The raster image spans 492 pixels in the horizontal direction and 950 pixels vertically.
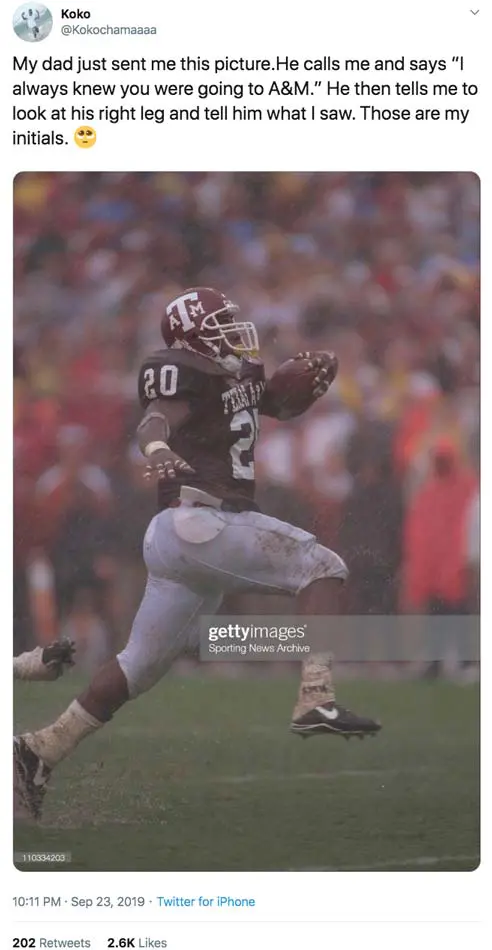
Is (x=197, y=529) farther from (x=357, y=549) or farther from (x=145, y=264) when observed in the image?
(x=145, y=264)

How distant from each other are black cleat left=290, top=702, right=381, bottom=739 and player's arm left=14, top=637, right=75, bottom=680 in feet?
1.46

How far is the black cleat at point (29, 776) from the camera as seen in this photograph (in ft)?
7.93

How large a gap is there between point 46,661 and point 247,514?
1.50ft

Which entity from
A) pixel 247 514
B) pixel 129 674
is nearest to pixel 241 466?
pixel 247 514

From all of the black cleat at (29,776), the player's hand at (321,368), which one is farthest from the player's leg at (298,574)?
the black cleat at (29,776)

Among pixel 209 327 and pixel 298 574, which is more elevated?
pixel 209 327

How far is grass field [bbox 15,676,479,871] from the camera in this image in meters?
2.40

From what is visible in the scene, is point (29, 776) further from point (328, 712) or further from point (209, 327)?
point (209, 327)

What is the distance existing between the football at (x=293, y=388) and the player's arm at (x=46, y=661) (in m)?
0.60

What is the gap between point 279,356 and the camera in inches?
98.7

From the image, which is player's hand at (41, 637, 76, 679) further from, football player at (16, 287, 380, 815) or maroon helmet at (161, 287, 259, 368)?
maroon helmet at (161, 287, 259, 368)

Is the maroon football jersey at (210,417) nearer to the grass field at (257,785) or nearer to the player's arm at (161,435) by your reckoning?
the player's arm at (161,435)
